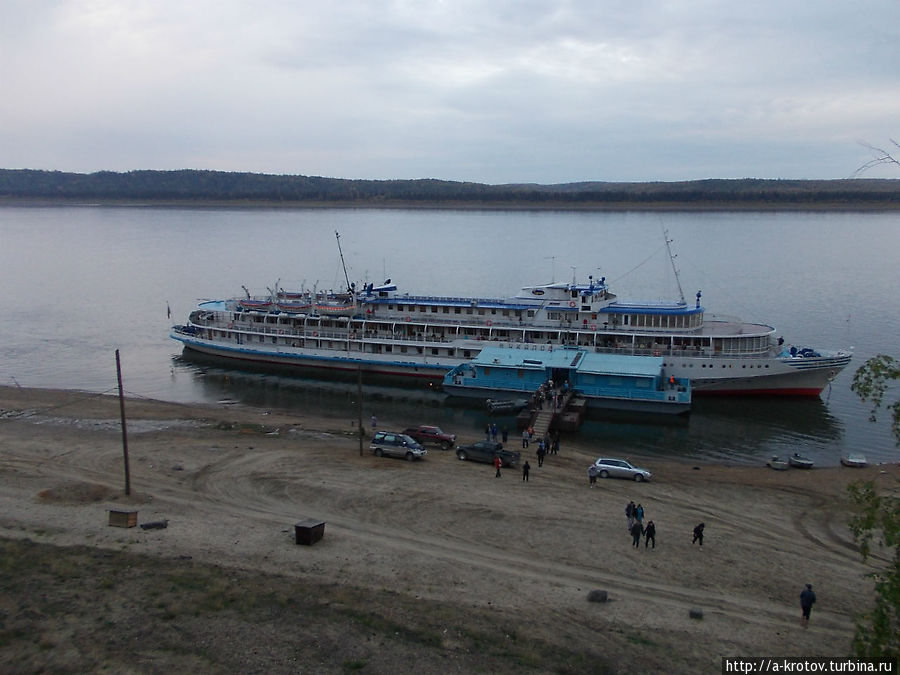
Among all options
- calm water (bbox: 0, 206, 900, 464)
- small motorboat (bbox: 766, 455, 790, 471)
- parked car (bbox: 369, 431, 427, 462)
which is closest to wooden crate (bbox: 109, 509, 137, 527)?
parked car (bbox: 369, 431, 427, 462)

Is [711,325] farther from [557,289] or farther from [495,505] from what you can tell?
[495,505]

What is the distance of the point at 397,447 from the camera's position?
112ft

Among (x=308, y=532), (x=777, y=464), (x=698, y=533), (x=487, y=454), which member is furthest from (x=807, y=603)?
(x=777, y=464)

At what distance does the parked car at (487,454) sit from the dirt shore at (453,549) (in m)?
0.80

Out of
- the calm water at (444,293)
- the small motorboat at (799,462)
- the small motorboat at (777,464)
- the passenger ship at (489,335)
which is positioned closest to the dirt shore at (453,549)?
the small motorboat at (799,462)

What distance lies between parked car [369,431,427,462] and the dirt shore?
86 cm

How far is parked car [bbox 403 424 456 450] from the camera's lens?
3691 cm

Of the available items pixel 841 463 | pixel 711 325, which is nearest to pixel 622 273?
pixel 711 325

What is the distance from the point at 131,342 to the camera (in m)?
70.4

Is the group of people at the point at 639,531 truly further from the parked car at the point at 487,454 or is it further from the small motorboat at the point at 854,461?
the small motorboat at the point at 854,461

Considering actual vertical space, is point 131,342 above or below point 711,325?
below

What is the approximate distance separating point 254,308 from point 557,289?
26739 millimetres

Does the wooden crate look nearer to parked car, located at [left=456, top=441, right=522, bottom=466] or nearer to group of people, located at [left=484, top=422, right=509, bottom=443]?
parked car, located at [left=456, top=441, right=522, bottom=466]

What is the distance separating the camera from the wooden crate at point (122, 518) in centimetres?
2411
